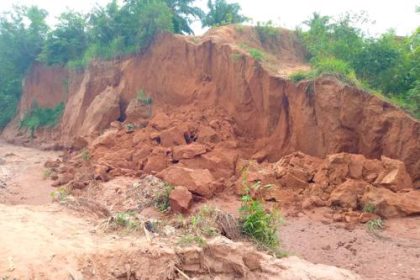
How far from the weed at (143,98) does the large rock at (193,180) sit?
16.3 feet

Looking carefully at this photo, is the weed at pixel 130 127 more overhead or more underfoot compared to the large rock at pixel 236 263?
more overhead

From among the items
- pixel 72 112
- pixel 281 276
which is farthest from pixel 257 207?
pixel 72 112

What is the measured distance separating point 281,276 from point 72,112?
14960 millimetres

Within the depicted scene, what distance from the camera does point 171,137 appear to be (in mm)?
12203

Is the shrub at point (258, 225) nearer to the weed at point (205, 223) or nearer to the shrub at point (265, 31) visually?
the weed at point (205, 223)

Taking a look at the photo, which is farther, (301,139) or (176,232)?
(301,139)

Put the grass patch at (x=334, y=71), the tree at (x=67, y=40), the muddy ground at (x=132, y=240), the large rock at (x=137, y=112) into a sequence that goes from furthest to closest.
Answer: the tree at (x=67, y=40), the large rock at (x=137, y=112), the grass patch at (x=334, y=71), the muddy ground at (x=132, y=240)

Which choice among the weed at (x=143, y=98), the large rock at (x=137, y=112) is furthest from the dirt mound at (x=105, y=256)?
the weed at (x=143, y=98)

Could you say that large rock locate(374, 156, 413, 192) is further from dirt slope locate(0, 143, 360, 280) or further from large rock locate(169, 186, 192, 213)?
Result: large rock locate(169, 186, 192, 213)

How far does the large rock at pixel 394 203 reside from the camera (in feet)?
26.7

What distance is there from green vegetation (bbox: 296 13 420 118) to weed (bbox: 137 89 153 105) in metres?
5.35

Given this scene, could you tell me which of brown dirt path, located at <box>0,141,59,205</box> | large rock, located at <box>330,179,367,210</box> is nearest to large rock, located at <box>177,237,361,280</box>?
large rock, located at <box>330,179,367,210</box>

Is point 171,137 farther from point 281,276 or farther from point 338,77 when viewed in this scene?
point 281,276

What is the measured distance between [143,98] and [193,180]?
5691mm
